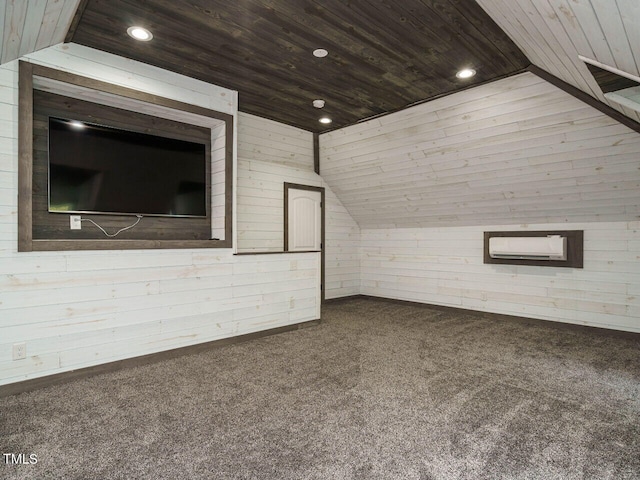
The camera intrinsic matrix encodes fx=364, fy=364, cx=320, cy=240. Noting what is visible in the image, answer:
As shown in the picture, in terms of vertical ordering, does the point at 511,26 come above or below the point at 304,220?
above

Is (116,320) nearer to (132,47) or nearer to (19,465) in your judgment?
(19,465)

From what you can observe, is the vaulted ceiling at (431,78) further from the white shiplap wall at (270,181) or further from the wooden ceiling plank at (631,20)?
the white shiplap wall at (270,181)

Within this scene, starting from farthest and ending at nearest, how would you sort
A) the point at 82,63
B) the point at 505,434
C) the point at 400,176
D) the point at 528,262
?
the point at 400,176 < the point at 528,262 < the point at 82,63 < the point at 505,434

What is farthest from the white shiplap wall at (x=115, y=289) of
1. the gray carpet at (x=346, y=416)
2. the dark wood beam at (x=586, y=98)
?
the dark wood beam at (x=586, y=98)

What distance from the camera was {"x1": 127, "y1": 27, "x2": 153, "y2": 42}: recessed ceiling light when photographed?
2.82 m

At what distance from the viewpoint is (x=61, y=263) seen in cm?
283

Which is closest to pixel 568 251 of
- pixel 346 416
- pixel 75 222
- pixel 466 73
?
pixel 466 73

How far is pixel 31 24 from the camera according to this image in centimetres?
238

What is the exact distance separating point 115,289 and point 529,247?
182 inches

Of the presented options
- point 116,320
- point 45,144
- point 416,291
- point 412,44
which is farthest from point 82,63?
point 416,291

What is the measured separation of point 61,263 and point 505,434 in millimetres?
3269

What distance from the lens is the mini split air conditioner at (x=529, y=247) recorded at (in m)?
4.35

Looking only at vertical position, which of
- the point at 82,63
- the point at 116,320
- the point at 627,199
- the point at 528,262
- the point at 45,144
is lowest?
the point at 116,320

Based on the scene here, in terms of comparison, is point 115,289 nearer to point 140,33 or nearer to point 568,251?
point 140,33
